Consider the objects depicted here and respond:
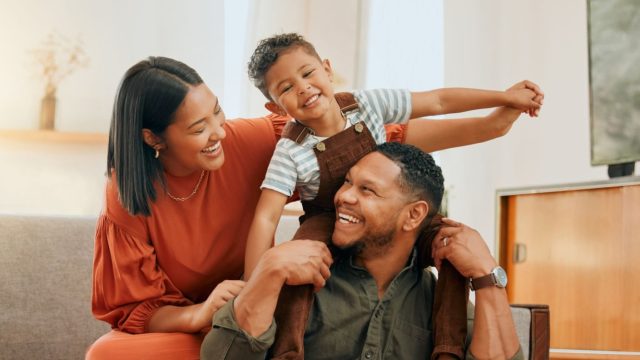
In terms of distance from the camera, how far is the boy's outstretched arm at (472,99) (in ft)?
6.56

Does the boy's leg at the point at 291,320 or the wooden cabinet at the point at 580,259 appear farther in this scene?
the wooden cabinet at the point at 580,259

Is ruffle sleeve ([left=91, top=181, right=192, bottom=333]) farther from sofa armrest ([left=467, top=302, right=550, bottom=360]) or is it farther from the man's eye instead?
sofa armrest ([left=467, top=302, right=550, bottom=360])

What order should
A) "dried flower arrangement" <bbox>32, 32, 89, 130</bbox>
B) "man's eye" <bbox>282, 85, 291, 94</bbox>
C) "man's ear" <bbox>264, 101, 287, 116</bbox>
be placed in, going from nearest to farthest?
1. "man's eye" <bbox>282, 85, 291, 94</bbox>
2. "man's ear" <bbox>264, 101, 287, 116</bbox>
3. "dried flower arrangement" <bbox>32, 32, 89, 130</bbox>

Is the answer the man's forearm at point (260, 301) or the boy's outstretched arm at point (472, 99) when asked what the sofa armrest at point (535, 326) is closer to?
the boy's outstretched arm at point (472, 99)

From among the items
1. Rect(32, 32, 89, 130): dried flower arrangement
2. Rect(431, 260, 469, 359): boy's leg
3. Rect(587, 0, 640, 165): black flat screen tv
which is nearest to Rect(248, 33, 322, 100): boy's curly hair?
Rect(431, 260, 469, 359): boy's leg

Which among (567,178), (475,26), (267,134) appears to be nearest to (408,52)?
(475,26)

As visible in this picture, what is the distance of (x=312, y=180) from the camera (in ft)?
6.25

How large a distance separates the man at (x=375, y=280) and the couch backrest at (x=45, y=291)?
0.93m

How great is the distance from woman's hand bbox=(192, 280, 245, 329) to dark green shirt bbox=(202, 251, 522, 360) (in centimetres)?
4

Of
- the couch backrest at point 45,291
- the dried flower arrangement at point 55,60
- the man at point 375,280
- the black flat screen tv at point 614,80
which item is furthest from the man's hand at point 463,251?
the dried flower arrangement at point 55,60

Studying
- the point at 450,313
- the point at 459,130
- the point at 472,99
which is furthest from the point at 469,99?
the point at 450,313

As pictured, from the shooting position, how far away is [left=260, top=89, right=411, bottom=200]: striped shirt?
1.84 metres

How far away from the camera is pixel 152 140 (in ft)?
6.12

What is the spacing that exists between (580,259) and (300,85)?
177 cm
